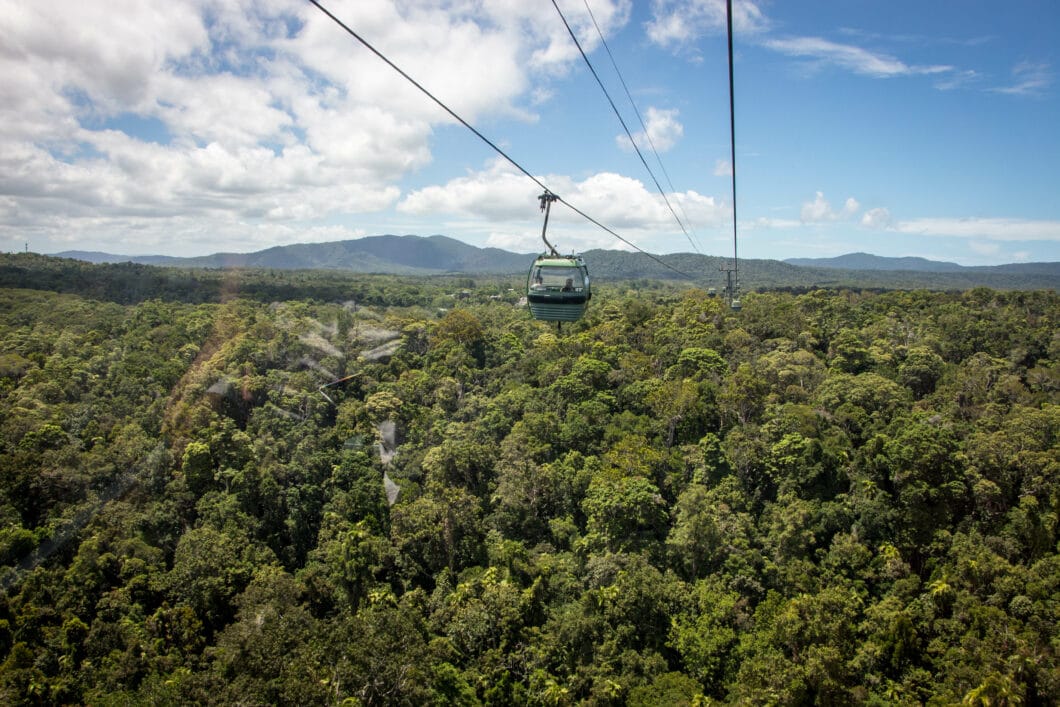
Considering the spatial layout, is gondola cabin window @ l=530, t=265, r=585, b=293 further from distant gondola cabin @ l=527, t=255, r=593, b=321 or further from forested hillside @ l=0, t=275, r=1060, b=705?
forested hillside @ l=0, t=275, r=1060, b=705

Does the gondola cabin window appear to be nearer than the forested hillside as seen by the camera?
Yes

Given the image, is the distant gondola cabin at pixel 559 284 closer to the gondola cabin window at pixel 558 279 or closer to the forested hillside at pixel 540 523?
the gondola cabin window at pixel 558 279

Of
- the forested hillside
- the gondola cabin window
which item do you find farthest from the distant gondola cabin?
the forested hillside

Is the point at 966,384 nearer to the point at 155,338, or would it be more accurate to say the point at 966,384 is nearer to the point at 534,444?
the point at 534,444

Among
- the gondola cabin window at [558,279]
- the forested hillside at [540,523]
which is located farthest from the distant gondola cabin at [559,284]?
the forested hillside at [540,523]

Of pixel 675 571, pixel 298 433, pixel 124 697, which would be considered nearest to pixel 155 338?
pixel 298 433

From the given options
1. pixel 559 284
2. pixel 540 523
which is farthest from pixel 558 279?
pixel 540 523
